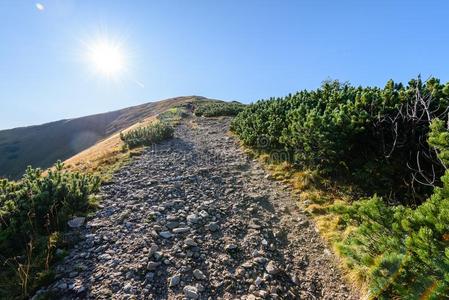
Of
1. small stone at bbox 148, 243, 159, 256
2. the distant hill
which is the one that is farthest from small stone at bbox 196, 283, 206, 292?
the distant hill

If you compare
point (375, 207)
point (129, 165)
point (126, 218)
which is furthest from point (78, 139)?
point (375, 207)

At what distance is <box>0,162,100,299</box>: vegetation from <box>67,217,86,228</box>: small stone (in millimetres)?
125

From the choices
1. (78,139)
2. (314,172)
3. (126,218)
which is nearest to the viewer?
(126,218)

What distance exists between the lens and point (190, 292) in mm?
4922

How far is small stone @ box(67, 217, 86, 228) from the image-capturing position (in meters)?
6.94

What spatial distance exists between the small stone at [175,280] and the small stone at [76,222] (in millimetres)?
3200

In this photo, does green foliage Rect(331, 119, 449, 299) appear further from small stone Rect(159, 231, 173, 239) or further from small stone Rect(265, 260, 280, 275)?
small stone Rect(159, 231, 173, 239)

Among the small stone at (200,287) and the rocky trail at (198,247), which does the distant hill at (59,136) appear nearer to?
the rocky trail at (198,247)

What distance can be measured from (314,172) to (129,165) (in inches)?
319

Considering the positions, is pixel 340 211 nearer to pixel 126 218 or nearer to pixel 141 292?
pixel 141 292

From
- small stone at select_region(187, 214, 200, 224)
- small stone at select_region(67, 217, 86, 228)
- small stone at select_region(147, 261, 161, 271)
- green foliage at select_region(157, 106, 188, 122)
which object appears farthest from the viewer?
green foliage at select_region(157, 106, 188, 122)

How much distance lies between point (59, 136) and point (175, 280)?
302 feet

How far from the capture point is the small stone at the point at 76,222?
6.94m

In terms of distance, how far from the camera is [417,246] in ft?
12.6
